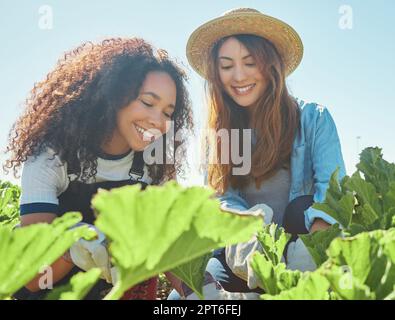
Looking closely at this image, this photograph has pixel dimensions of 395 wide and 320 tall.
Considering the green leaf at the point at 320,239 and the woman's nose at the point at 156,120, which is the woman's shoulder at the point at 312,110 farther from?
the green leaf at the point at 320,239

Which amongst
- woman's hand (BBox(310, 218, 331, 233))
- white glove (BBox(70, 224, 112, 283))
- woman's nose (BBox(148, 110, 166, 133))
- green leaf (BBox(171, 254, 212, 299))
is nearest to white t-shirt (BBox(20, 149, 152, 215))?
woman's nose (BBox(148, 110, 166, 133))

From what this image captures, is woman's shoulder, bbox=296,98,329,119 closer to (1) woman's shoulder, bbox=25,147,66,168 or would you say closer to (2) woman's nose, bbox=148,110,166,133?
(2) woman's nose, bbox=148,110,166,133

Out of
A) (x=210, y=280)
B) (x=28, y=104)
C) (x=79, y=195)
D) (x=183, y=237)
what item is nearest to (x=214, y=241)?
(x=183, y=237)

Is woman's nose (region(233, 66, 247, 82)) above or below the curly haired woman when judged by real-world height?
above

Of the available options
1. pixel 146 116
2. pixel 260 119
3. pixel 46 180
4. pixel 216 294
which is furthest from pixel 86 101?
pixel 216 294

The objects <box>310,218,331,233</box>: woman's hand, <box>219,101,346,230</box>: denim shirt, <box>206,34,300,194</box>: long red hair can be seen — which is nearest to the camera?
<box>310,218,331,233</box>: woman's hand

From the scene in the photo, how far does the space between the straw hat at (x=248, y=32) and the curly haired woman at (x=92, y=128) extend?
0.29 m

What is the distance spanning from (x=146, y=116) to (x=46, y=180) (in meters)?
0.56

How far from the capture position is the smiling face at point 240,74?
2529 mm

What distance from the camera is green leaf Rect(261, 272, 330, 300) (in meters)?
0.47
